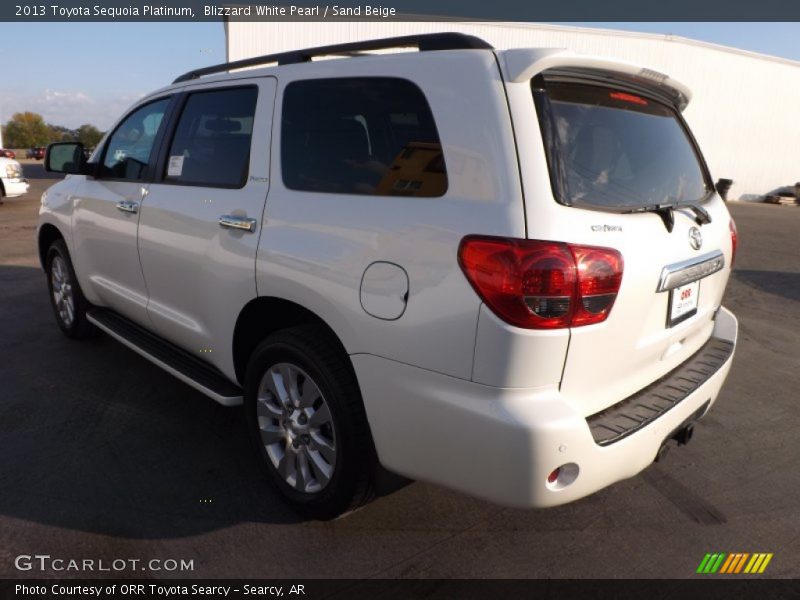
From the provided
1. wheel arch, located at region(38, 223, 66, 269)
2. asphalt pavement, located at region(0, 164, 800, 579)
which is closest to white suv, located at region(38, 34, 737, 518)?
asphalt pavement, located at region(0, 164, 800, 579)

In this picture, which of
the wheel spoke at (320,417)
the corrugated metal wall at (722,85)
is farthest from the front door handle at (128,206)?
the corrugated metal wall at (722,85)

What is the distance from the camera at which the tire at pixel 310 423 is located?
2.38m

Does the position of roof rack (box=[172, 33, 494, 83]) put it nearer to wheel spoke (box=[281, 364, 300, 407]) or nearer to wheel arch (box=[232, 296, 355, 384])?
wheel arch (box=[232, 296, 355, 384])

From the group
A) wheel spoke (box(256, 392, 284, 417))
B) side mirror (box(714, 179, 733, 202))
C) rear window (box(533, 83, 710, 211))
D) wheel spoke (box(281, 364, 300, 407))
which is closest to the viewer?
rear window (box(533, 83, 710, 211))

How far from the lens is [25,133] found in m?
72.8

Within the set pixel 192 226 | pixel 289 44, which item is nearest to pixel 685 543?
pixel 192 226

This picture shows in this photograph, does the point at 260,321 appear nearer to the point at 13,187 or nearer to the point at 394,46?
the point at 394,46

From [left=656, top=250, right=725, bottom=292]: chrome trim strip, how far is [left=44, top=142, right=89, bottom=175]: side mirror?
390cm

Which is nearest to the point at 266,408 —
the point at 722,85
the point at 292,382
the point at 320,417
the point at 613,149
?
the point at 292,382

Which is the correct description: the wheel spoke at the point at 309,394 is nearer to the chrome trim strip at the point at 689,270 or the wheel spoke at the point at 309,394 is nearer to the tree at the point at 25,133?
the chrome trim strip at the point at 689,270

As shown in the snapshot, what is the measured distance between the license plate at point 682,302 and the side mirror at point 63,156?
393 centimetres

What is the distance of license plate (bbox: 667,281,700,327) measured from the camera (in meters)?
Answer: 2.36

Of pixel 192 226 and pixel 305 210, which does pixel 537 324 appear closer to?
pixel 305 210

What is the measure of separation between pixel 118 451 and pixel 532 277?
247 cm
